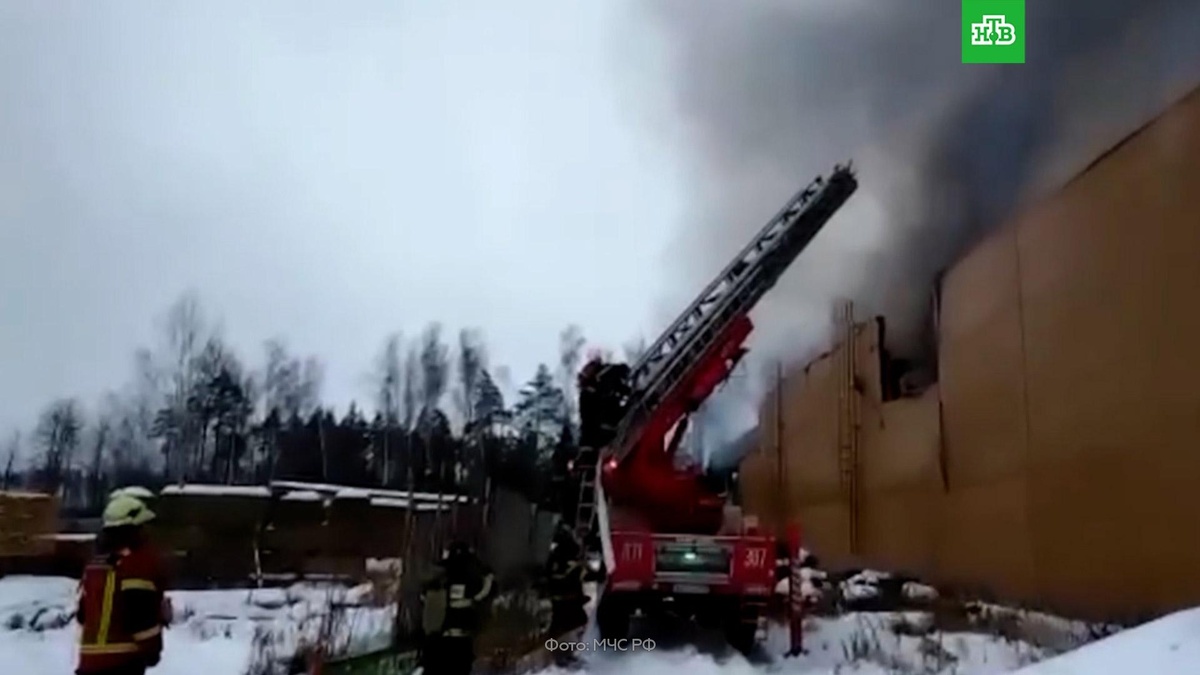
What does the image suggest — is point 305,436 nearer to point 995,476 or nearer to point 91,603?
point 995,476

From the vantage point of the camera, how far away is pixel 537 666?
30.7 feet

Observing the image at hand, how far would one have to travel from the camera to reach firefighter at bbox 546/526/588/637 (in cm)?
1112

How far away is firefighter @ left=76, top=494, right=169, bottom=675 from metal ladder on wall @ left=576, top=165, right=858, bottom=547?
783 cm

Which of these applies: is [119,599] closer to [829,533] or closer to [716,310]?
[716,310]

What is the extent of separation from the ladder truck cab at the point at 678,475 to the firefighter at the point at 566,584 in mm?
228

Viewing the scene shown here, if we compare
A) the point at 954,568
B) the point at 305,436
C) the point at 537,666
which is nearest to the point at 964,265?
the point at 954,568

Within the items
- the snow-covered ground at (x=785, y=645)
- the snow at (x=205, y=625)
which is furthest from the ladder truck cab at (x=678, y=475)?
the snow at (x=205, y=625)

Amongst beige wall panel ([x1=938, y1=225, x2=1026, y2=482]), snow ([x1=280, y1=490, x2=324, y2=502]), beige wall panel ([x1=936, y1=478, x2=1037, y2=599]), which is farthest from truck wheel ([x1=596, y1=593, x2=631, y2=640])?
snow ([x1=280, y1=490, x2=324, y2=502])

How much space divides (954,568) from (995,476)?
6.19 ft

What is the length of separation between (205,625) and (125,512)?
9542 millimetres

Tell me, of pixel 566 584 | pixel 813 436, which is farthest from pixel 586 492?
pixel 813 436

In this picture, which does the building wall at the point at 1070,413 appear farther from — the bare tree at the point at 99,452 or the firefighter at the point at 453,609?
the bare tree at the point at 99,452

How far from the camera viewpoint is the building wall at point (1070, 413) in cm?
1055

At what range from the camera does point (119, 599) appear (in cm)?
391
